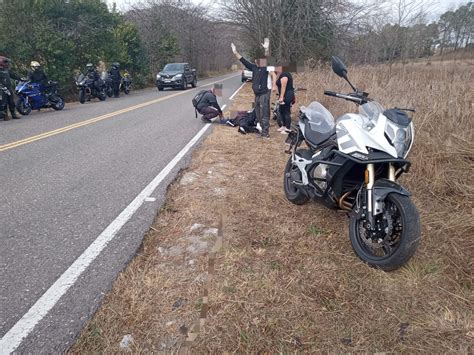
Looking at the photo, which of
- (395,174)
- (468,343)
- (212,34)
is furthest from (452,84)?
(212,34)

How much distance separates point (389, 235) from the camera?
268 cm

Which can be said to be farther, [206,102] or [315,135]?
[206,102]

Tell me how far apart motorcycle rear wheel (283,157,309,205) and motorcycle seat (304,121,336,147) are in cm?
40

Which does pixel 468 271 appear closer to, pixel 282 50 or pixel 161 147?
pixel 161 147

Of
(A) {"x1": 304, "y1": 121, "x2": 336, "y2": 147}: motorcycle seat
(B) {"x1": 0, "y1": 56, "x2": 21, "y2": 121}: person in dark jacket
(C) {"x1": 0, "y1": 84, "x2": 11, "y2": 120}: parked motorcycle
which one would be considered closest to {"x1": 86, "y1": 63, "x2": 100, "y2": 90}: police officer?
(B) {"x1": 0, "y1": 56, "x2": 21, "y2": 121}: person in dark jacket

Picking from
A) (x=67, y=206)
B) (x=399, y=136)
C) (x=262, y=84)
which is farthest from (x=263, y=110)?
(x=399, y=136)

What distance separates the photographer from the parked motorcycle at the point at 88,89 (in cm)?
1439

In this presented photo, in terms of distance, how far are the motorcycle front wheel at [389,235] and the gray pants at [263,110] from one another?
16.4 feet

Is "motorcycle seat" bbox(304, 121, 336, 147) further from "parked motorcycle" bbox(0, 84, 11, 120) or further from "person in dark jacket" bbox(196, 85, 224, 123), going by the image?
"parked motorcycle" bbox(0, 84, 11, 120)

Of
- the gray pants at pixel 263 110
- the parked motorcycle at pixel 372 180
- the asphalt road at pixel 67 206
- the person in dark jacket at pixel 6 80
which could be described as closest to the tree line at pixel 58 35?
the person in dark jacket at pixel 6 80

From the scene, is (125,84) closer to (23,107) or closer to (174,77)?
(174,77)

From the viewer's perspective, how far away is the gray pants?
7625 millimetres

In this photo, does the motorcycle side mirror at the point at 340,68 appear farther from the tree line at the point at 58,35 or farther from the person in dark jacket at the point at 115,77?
the person in dark jacket at the point at 115,77

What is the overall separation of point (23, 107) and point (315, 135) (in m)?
10.6
